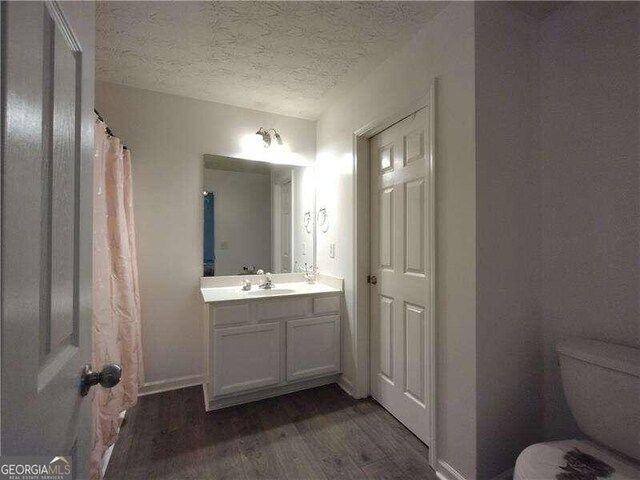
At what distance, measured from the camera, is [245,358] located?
2053 millimetres

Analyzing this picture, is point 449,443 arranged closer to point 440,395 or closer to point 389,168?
point 440,395

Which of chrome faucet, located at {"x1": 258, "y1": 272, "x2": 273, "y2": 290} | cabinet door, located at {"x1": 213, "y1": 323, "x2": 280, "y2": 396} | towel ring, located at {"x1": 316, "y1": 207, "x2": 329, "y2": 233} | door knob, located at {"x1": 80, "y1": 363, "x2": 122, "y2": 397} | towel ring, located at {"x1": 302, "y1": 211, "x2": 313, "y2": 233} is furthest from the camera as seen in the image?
towel ring, located at {"x1": 302, "y1": 211, "x2": 313, "y2": 233}

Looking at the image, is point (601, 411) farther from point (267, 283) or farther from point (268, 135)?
point (268, 135)

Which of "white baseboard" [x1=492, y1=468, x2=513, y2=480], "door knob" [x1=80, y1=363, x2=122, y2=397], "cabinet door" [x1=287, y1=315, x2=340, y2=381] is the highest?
"door knob" [x1=80, y1=363, x2=122, y2=397]

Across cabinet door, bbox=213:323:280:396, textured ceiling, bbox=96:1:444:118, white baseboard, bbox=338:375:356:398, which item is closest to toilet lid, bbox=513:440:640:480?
white baseboard, bbox=338:375:356:398

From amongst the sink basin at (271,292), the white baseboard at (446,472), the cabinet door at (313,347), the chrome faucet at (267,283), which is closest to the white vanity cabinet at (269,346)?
the cabinet door at (313,347)

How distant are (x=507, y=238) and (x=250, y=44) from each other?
1818 mm

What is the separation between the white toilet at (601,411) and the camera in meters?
1.01

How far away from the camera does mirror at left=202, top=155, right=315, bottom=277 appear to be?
2.52 metres

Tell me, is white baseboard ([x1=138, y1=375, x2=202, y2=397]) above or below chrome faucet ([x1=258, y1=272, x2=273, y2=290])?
below

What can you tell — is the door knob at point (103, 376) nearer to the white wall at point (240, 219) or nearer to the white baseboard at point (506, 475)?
the white baseboard at point (506, 475)

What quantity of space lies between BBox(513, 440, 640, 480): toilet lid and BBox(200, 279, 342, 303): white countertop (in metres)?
1.49

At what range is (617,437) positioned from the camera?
108 cm

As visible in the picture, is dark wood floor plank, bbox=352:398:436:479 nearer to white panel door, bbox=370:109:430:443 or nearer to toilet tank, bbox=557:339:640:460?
white panel door, bbox=370:109:430:443
